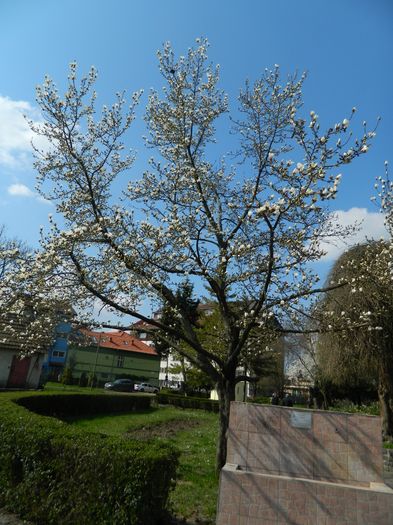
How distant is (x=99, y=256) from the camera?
9.20 meters

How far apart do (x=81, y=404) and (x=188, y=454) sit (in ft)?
34.2

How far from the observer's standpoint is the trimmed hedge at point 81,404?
14808 mm

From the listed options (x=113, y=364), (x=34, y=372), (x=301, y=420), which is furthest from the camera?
(x=113, y=364)

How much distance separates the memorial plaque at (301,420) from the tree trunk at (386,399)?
11.0 metres

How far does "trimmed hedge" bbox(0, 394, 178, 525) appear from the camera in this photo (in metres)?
4.72

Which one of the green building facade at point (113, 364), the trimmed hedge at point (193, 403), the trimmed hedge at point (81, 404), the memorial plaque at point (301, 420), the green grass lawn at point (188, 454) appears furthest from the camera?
the green building facade at point (113, 364)

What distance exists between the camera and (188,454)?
10383 millimetres

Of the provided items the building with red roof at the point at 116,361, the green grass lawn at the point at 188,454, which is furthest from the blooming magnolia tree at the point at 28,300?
the building with red roof at the point at 116,361

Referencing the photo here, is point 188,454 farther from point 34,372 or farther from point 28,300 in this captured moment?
point 34,372

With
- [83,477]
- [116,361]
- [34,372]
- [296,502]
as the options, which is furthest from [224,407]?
[116,361]

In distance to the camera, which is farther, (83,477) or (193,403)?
(193,403)

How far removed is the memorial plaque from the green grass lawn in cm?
189

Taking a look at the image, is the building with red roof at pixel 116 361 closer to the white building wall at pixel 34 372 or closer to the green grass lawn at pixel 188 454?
the white building wall at pixel 34 372

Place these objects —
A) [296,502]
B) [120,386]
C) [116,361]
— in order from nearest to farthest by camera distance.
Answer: [296,502], [120,386], [116,361]
